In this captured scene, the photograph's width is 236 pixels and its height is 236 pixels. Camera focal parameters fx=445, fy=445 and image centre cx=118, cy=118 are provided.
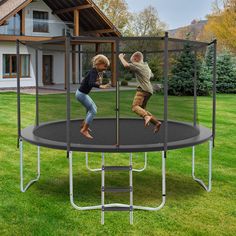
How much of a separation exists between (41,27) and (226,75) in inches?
384

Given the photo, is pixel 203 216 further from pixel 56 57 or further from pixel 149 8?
pixel 149 8

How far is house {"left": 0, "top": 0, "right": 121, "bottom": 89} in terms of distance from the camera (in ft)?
70.3

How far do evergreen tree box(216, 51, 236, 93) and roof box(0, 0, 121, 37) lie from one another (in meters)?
5.50

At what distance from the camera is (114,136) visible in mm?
5160

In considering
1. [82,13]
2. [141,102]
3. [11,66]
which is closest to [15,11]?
[11,66]

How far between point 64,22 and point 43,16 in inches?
47.0

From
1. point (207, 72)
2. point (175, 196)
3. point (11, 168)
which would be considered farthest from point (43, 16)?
point (175, 196)

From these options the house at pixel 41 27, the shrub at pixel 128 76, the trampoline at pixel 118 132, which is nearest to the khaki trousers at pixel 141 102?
the shrub at pixel 128 76

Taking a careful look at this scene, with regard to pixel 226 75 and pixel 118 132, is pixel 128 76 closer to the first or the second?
pixel 118 132

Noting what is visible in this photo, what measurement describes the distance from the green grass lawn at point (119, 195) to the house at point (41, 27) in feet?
47.3

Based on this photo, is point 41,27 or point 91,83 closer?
point 91,83

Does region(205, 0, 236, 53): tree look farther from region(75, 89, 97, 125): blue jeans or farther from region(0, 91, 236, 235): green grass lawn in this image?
region(75, 89, 97, 125): blue jeans

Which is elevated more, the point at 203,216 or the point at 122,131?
the point at 122,131

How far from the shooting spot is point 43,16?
2391 cm
